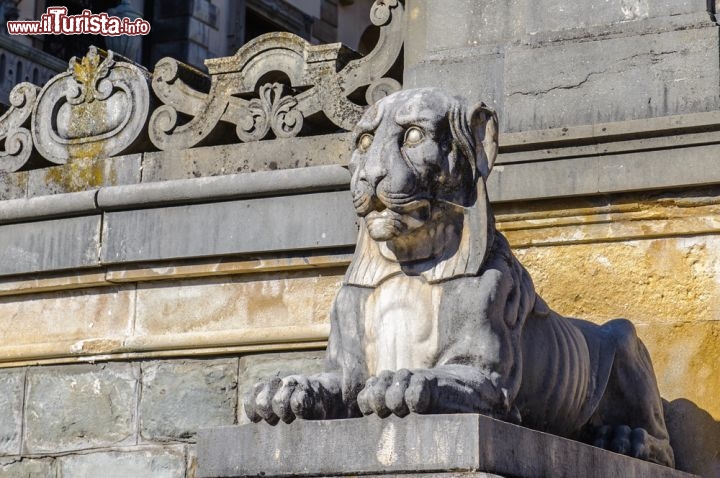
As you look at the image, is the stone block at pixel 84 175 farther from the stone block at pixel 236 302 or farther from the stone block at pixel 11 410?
the stone block at pixel 11 410

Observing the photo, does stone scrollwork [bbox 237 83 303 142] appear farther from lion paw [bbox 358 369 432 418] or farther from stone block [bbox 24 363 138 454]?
lion paw [bbox 358 369 432 418]

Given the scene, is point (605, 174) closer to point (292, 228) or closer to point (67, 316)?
point (292, 228)

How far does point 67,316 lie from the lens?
8422mm

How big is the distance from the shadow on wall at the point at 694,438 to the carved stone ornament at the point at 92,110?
2.82 meters

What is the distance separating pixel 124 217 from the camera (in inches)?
323

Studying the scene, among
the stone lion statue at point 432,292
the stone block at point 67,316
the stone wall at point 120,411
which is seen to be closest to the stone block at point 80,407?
the stone wall at point 120,411

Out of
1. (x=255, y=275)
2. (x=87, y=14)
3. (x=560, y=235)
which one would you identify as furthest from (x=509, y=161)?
(x=87, y=14)

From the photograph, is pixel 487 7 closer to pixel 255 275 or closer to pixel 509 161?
pixel 509 161

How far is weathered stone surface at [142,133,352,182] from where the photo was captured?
796 cm

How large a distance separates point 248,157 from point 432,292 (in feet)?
8.06

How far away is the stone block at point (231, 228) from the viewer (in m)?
7.73

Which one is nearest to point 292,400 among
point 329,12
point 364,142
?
point 364,142

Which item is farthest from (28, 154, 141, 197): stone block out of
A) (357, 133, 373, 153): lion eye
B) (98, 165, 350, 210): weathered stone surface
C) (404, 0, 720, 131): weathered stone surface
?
(357, 133, 373, 153): lion eye

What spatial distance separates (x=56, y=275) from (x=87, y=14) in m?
11.0
